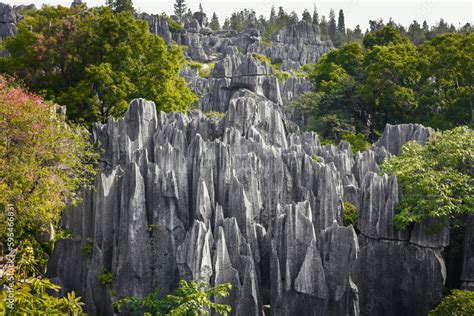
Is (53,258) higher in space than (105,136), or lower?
lower

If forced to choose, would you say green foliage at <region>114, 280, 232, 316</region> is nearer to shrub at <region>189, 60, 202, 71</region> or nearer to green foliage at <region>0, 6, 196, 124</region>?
green foliage at <region>0, 6, 196, 124</region>

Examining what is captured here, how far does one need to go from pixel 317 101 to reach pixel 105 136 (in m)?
20.8

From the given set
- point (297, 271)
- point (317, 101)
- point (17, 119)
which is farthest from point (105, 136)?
point (317, 101)

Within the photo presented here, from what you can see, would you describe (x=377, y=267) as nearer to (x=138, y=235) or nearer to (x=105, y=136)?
(x=138, y=235)

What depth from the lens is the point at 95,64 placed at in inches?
1033

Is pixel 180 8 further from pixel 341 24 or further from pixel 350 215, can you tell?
pixel 350 215

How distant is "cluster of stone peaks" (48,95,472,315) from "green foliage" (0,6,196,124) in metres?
10.8

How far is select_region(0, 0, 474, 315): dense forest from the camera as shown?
11969 mm

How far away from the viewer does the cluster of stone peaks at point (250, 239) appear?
39.3ft

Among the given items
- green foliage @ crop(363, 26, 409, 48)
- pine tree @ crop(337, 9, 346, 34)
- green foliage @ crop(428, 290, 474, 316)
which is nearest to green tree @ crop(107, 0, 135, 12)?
green foliage @ crop(363, 26, 409, 48)

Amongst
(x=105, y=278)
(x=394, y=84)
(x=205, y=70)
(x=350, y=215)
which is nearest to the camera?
(x=105, y=278)

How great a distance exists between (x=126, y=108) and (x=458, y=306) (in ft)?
63.3

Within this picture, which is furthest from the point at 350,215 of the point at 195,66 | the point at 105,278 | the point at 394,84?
the point at 195,66

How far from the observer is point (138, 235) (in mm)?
13195
